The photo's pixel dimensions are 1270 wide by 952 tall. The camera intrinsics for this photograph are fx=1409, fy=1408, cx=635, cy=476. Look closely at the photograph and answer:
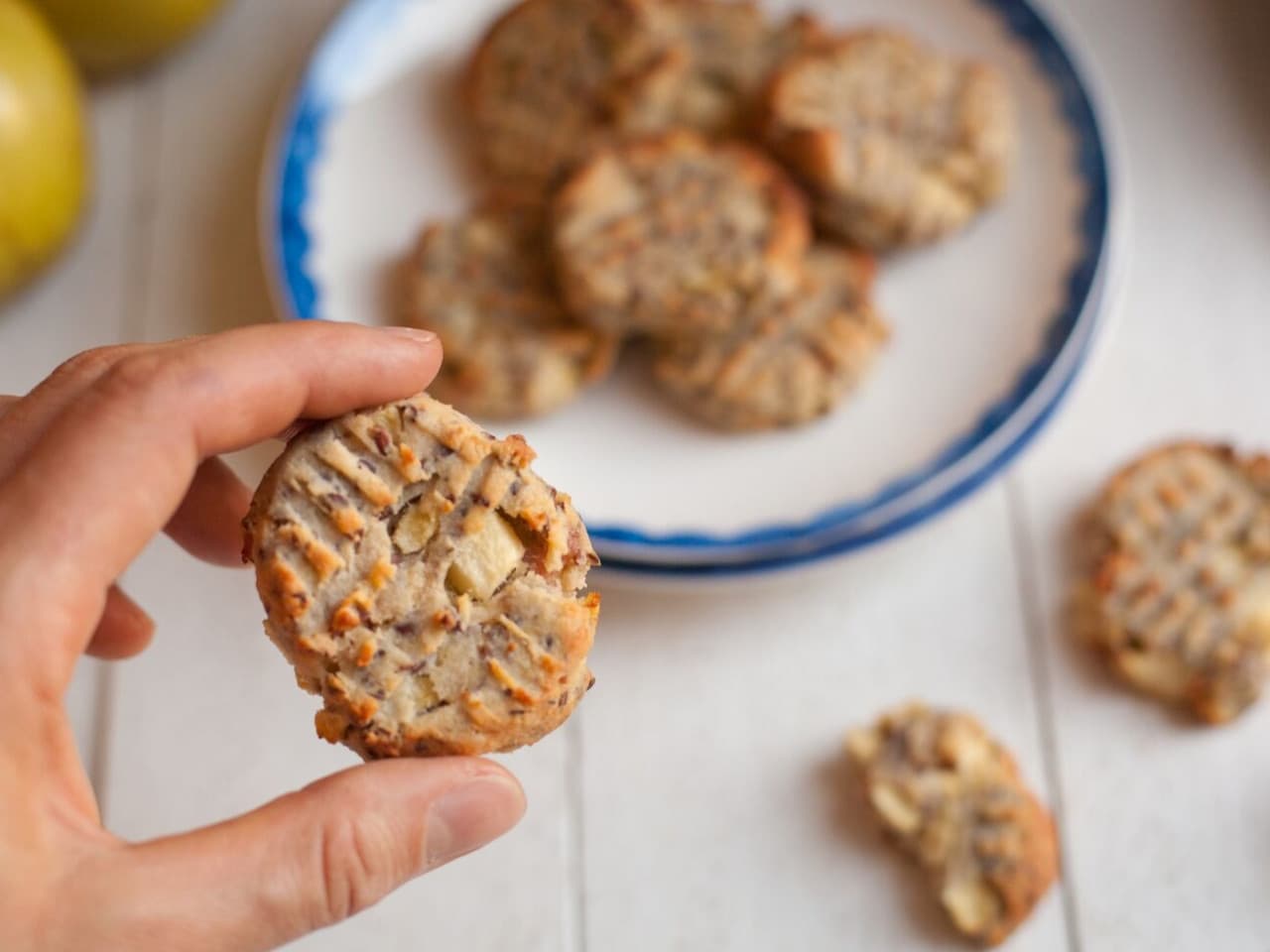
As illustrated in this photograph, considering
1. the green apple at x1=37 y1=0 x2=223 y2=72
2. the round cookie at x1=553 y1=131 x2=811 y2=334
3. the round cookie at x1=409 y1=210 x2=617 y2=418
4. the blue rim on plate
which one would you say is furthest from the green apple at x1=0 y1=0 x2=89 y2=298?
the round cookie at x1=553 y1=131 x2=811 y2=334

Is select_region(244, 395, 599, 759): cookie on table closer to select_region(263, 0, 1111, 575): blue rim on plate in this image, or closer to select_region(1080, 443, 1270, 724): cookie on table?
select_region(263, 0, 1111, 575): blue rim on plate

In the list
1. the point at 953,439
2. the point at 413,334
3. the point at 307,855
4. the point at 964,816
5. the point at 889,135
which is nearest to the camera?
the point at 307,855

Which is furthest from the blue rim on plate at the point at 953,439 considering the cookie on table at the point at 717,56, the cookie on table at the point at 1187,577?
the cookie on table at the point at 717,56

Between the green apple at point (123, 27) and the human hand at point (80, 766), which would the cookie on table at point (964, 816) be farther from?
the green apple at point (123, 27)

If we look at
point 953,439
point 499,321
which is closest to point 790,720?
point 953,439

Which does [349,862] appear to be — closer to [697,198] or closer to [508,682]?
[508,682]

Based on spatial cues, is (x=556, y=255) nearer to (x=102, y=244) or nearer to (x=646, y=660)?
(x=646, y=660)

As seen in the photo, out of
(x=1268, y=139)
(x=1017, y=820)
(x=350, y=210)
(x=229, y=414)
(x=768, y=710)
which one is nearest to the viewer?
(x=229, y=414)

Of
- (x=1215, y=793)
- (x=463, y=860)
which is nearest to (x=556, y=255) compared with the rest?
(x=463, y=860)
